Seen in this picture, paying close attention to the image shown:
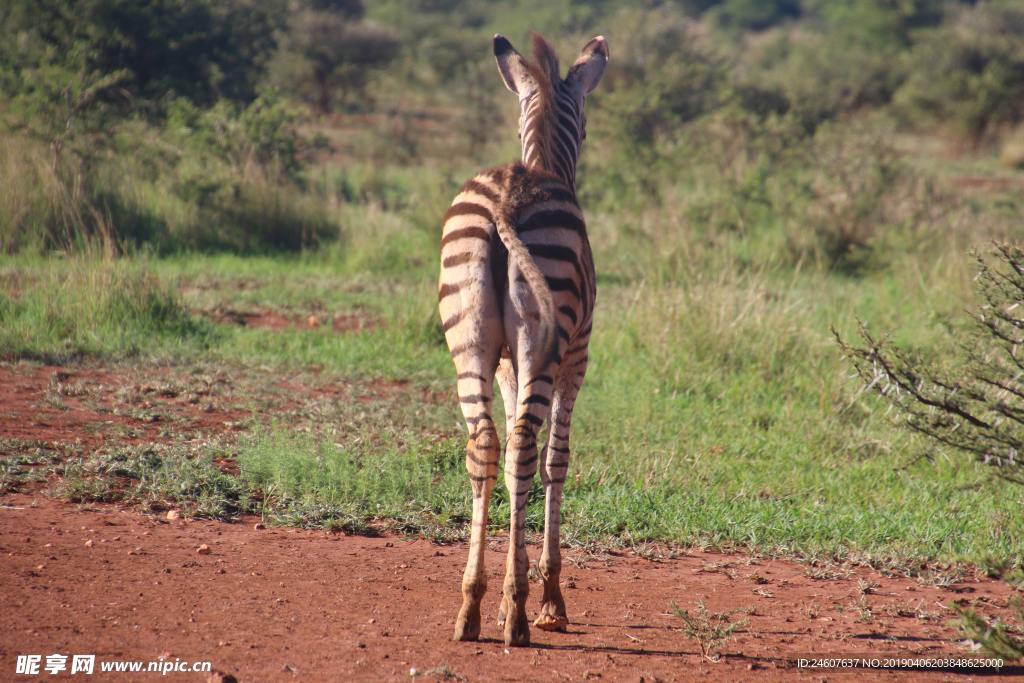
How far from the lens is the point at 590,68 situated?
5418 millimetres

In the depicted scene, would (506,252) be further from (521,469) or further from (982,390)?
(982,390)

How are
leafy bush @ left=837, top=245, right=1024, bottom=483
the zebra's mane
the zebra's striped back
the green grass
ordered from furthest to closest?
the green grass < leafy bush @ left=837, top=245, right=1024, bottom=483 < the zebra's mane < the zebra's striped back

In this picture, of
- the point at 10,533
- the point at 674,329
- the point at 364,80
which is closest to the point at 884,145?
the point at 674,329

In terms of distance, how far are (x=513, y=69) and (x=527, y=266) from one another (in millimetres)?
2021

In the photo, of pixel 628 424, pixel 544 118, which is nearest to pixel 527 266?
pixel 544 118

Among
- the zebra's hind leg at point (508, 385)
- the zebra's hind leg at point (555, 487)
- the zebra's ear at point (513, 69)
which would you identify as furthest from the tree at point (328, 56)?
the zebra's hind leg at point (555, 487)

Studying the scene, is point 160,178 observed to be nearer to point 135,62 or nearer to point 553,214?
point 135,62

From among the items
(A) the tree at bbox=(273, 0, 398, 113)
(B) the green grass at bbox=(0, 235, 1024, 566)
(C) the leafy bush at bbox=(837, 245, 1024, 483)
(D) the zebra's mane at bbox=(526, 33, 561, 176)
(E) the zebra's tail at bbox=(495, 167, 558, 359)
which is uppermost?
(A) the tree at bbox=(273, 0, 398, 113)

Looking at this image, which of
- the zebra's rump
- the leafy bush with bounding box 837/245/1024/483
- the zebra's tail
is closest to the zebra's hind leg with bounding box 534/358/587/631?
the zebra's rump

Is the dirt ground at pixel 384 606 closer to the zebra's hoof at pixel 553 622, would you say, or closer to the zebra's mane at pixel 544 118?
the zebra's hoof at pixel 553 622

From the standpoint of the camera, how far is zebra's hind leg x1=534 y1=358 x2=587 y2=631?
3.80 meters

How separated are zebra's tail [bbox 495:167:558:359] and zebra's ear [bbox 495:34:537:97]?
57.7 inches

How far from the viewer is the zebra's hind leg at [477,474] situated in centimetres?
356

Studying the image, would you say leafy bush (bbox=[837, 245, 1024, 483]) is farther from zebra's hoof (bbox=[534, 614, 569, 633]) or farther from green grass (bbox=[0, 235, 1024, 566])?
zebra's hoof (bbox=[534, 614, 569, 633])
